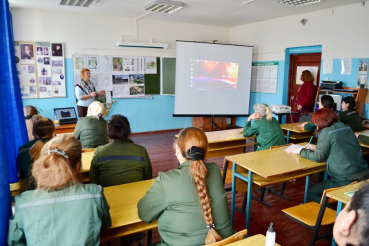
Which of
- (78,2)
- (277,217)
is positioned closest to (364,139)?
(277,217)

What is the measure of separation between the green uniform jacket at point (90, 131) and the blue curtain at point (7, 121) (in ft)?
3.16

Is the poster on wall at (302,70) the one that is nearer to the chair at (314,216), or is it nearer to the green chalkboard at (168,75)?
Result: the green chalkboard at (168,75)

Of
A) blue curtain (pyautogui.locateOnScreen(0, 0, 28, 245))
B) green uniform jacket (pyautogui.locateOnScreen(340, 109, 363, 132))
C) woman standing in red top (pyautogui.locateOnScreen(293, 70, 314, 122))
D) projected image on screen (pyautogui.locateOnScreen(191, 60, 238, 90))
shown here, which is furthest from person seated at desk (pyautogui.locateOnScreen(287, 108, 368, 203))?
projected image on screen (pyautogui.locateOnScreen(191, 60, 238, 90))

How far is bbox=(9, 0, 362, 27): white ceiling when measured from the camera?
505 cm

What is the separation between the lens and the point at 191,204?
1.41 m

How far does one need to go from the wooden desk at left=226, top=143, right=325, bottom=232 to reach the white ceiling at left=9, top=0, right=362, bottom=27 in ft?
10.9

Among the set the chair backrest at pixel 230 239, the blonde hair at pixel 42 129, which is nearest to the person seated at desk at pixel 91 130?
the blonde hair at pixel 42 129

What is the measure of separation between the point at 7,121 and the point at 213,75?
552cm

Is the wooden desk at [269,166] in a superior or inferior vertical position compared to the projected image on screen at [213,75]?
inferior

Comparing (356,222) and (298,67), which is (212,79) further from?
(356,222)

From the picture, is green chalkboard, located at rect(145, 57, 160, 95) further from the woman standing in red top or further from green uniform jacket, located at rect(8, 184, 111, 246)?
green uniform jacket, located at rect(8, 184, 111, 246)

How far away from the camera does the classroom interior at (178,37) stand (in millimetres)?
5047

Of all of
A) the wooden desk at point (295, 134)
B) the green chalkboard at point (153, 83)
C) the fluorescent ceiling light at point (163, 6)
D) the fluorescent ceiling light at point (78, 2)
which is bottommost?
the wooden desk at point (295, 134)

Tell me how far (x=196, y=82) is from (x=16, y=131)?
499 cm
